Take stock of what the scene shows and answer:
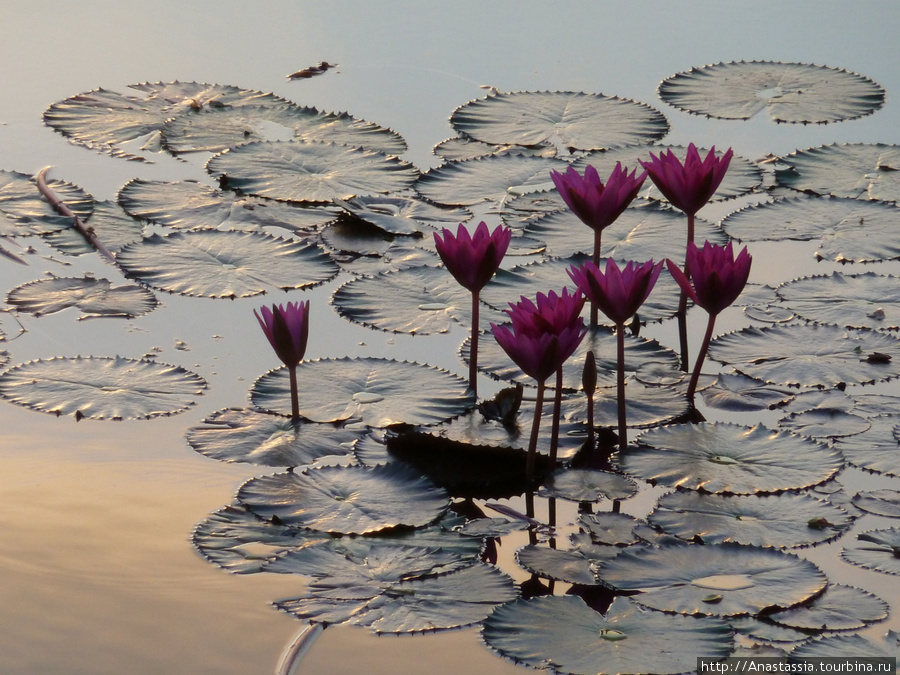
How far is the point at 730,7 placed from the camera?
5.57 m

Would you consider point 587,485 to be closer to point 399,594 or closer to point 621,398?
point 621,398

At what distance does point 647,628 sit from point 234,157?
237 centimetres

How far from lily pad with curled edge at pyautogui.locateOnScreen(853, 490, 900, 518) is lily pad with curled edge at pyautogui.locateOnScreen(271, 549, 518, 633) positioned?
2.40 feet

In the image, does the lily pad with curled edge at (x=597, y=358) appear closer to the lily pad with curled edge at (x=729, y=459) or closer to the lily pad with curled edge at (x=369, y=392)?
the lily pad with curled edge at (x=369, y=392)

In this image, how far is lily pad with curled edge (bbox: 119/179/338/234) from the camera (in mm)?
3162

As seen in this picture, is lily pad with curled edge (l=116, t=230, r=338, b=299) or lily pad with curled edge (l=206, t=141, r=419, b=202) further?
lily pad with curled edge (l=206, t=141, r=419, b=202)

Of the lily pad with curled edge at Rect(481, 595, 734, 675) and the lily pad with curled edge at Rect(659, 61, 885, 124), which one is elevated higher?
the lily pad with curled edge at Rect(659, 61, 885, 124)

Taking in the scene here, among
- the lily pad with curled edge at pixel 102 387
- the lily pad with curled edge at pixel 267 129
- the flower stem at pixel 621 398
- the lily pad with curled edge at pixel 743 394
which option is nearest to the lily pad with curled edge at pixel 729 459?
the flower stem at pixel 621 398

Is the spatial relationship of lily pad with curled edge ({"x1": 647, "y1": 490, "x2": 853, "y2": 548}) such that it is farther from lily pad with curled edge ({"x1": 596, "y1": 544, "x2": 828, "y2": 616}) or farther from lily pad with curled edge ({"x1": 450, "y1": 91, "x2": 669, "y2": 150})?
lily pad with curled edge ({"x1": 450, "y1": 91, "x2": 669, "y2": 150})

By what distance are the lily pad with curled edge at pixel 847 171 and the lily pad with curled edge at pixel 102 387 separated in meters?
2.14

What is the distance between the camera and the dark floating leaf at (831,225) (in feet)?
10.2

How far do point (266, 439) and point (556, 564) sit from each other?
26.3 inches

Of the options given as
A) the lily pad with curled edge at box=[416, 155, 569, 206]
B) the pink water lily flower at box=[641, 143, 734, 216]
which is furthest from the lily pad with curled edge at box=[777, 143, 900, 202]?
the pink water lily flower at box=[641, 143, 734, 216]

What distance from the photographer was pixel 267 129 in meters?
3.81
